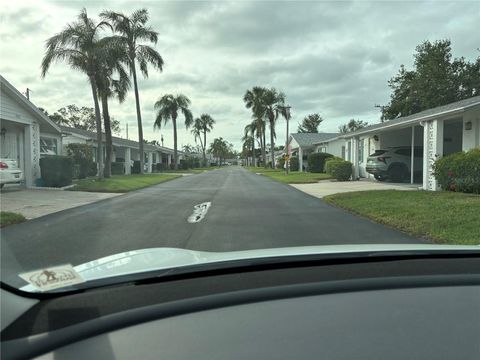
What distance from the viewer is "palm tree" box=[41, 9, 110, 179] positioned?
24.4 meters

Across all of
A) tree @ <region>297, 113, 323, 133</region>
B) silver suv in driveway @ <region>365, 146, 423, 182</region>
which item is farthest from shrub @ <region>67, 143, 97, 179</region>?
tree @ <region>297, 113, 323, 133</region>

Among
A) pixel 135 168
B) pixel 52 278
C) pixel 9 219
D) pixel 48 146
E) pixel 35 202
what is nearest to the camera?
pixel 52 278

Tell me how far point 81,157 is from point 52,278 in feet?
95.4

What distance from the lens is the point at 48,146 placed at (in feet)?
85.5

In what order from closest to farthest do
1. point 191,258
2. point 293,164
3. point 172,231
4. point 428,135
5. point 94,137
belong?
point 191,258
point 172,231
point 428,135
point 94,137
point 293,164

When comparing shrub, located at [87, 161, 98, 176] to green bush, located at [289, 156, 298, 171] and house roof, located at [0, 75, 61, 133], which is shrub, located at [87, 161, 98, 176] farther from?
green bush, located at [289, 156, 298, 171]

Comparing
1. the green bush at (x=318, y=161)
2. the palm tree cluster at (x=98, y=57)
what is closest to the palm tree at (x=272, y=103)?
the green bush at (x=318, y=161)

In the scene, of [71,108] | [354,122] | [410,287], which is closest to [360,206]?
[410,287]

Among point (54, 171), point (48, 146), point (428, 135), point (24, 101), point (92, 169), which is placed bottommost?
point (92, 169)

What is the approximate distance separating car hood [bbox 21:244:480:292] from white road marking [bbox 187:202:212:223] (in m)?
8.21

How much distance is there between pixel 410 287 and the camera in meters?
2.12

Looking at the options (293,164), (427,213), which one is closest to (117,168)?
(293,164)

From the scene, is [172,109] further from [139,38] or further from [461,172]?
[461,172]

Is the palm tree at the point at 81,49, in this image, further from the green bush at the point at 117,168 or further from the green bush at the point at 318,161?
the green bush at the point at 318,161
